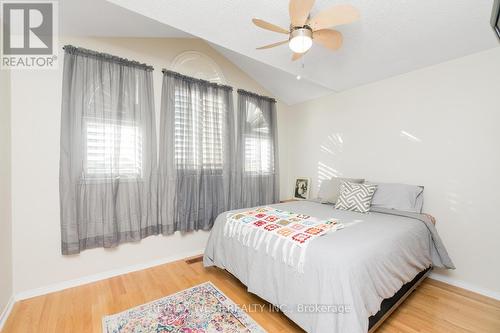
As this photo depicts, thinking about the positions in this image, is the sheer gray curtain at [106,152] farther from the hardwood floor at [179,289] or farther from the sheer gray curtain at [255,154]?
the sheer gray curtain at [255,154]

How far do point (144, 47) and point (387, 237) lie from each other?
10.5 ft

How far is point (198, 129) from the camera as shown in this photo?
2984mm

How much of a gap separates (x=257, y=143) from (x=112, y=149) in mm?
2093

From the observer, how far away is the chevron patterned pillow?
8.14 feet

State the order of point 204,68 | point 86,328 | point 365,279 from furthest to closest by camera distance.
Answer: point 204,68 < point 86,328 < point 365,279

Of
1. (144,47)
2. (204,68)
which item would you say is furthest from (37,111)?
(204,68)

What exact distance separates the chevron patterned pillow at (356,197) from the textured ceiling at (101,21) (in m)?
2.76

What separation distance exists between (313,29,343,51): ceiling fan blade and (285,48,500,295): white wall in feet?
4.59

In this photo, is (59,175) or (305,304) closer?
(305,304)

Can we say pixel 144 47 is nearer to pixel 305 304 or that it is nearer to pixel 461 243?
pixel 305 304

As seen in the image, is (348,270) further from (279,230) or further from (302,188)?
(302,188)

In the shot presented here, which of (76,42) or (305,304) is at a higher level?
(76,42)

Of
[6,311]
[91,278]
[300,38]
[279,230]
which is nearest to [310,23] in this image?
[300,38]

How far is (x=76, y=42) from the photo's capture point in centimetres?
223
